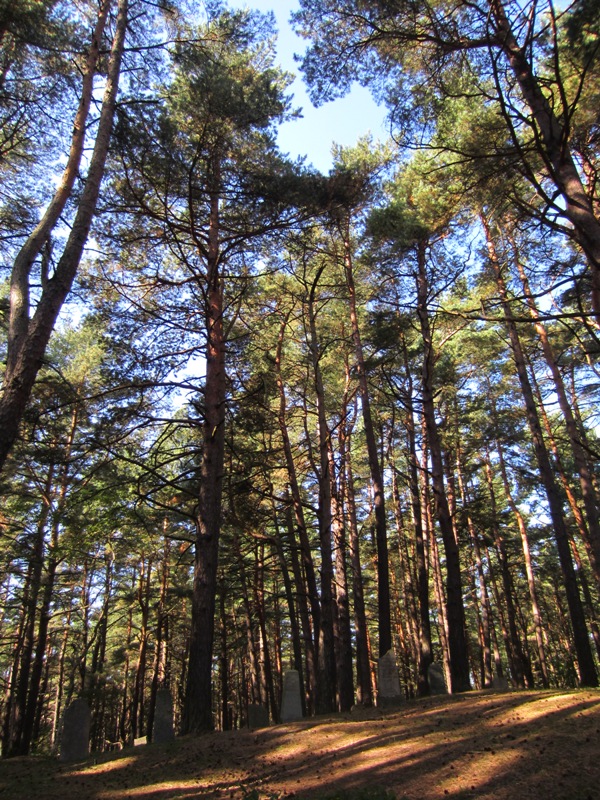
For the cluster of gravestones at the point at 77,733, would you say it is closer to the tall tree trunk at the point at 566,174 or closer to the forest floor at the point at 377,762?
the forest floor at the point at 377,762

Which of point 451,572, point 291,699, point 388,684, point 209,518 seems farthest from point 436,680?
point 209,518

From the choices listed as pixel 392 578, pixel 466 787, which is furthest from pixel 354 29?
pixel 392 578

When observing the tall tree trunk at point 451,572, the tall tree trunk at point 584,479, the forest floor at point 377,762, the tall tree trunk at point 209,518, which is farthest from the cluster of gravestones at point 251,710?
the tall tree trunk at point 584,479

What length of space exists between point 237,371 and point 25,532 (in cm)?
911

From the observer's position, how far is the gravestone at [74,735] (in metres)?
7.64

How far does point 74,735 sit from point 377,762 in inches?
213

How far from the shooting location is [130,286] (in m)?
8.84

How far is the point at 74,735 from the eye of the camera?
771 centimetres

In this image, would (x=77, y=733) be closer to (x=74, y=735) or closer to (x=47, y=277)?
(x=74, y=735)

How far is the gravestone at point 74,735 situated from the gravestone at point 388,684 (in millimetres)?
4900

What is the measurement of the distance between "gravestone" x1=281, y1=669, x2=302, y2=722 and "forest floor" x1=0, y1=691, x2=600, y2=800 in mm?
2288

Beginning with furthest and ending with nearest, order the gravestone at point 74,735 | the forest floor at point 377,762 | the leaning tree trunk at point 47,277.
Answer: the gravestone at point 74,735 < the leaning tree trunk at point 47,277 < the forest floor at point 377,762

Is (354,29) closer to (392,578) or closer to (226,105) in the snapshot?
(226,105)

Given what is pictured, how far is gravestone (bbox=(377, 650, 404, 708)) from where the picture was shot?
28.8ft
